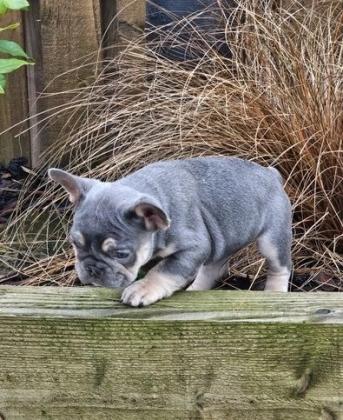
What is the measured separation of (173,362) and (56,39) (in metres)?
2.36

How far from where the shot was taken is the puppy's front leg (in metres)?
2.20

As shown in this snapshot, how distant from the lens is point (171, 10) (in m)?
4.32

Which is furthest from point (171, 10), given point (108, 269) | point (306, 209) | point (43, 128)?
point (108, 269)

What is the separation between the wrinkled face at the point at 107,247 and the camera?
7.53 feet

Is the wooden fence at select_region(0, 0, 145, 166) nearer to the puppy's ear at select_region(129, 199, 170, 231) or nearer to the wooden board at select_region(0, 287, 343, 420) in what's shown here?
the puppy's ear at select_region(129, 199, 170, 231)

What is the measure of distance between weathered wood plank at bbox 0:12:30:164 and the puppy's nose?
2.07 meters

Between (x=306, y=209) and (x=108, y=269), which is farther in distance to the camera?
(x=306, y=209)

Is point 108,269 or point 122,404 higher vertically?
point 108,269

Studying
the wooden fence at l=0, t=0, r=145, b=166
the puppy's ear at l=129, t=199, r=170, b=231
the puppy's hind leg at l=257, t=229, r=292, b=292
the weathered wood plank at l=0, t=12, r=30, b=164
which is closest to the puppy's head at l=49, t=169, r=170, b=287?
the puppy's ear at l=129, t=199, r=170, b=231

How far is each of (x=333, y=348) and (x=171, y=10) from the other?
2.66 metres

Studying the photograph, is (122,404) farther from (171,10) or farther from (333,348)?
(171,10)

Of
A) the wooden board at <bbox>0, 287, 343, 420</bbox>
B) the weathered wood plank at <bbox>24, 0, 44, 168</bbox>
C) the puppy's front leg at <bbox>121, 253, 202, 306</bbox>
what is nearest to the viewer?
the wooden board at <bbox>0, 287, 343, 420</bbox>

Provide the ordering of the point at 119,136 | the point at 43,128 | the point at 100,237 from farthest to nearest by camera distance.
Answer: the point at 43,128
the point at 119,136
the point at 100,237

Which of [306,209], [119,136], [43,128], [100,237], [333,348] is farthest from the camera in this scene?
[43,128]
